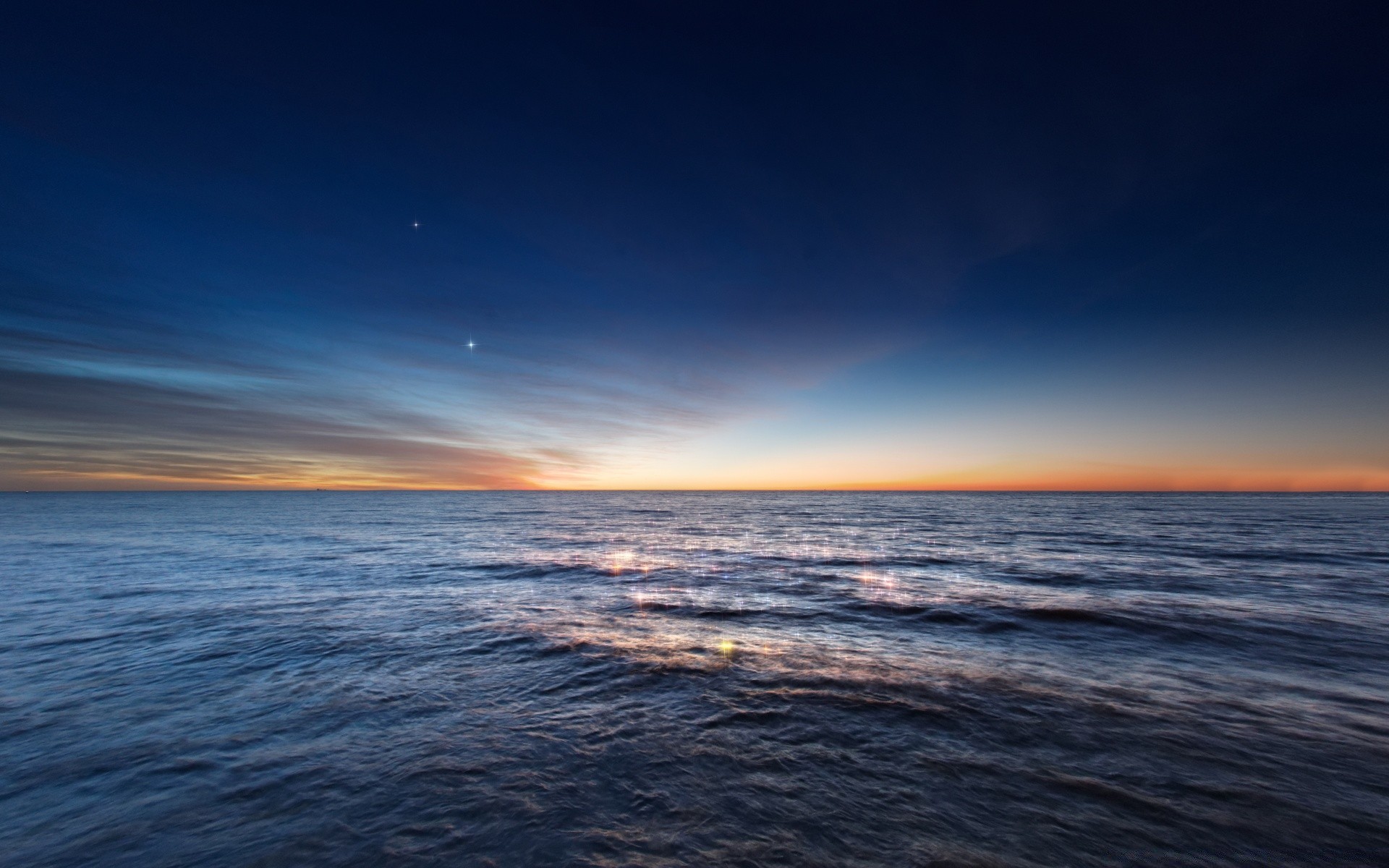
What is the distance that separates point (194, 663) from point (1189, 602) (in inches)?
1230

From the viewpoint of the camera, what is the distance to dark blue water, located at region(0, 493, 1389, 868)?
6.09 metres

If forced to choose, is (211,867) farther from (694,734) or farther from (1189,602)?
(1189,602)

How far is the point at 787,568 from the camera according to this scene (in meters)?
28.4

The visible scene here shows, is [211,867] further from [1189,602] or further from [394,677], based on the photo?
[1189,602]

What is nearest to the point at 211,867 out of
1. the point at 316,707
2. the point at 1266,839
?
the point at 316,707

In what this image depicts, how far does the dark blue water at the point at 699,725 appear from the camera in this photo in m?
6.09

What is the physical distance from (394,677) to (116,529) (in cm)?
7667

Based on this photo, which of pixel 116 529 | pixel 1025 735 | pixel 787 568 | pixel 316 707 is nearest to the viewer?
pixel 1025 735

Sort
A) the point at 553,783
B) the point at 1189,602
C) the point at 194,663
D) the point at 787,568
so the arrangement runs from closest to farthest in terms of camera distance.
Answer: the point at 553,783 < the point at 194,663 < the point at 1189,602 < the point at 787,568

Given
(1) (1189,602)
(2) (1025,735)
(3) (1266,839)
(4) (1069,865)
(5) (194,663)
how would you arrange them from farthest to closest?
1. (1) (1189,602)
2. (5) (194,663)
3. (2) (1025,735)
4. (3) (1266,839)
5. (4) (1069,865)

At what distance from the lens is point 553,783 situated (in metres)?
7.14

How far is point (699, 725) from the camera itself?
357 inches

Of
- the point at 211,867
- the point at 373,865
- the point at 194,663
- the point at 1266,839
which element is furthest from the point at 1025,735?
the point at 194,663

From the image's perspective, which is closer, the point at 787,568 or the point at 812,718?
the point at 812,718
